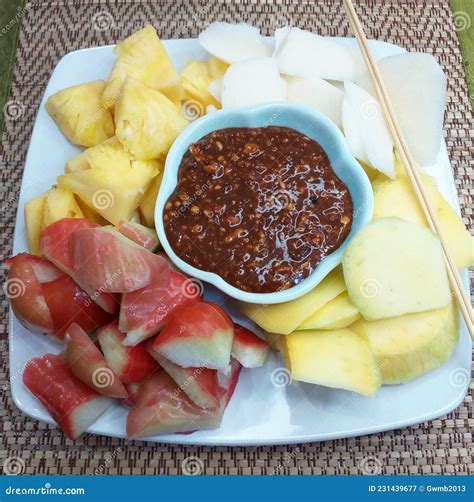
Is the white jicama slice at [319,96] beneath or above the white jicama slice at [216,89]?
beneath

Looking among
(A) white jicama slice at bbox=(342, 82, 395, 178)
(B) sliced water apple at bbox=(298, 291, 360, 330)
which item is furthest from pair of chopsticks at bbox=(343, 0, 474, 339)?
(B) sliced water apple at bbox=(298, 291, 360, 330)

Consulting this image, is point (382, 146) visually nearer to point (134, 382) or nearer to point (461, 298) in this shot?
point (461, 298)

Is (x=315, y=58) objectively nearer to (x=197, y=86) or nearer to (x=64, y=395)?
(x=197, y=86)

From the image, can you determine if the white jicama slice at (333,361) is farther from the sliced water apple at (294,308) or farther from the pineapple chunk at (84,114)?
the pineapple chunk at (84,114)

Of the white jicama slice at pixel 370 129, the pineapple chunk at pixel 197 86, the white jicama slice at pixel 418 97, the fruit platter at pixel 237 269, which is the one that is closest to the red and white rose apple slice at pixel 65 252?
the fruit platter at pixel 237 269

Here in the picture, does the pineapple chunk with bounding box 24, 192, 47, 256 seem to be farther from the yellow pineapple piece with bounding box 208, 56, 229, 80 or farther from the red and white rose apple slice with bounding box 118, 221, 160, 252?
the yellow pineapple piece with bounding box 208, 56, 229, 80

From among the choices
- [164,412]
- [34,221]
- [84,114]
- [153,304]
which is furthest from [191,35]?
[164,412]
